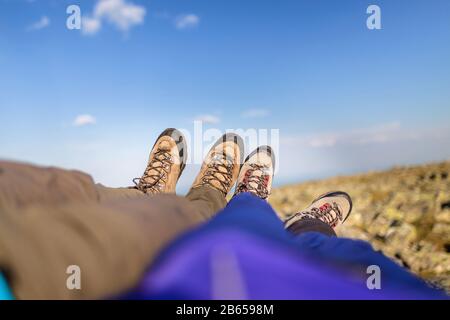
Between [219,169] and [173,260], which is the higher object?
[219,169]

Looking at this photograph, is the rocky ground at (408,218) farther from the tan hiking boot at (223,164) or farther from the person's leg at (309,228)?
the tan hiking boot at (223,164)

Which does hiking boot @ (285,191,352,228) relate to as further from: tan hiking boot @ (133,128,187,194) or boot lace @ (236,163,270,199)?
tan hiking boot @ (133,128,187,194)

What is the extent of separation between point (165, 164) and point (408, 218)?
132 inches

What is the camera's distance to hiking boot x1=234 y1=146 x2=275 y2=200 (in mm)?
3541

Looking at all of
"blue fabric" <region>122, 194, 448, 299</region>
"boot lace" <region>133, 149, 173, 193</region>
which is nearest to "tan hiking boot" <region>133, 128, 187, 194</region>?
"boot lace" <region>133, 149, 173, 193</region>

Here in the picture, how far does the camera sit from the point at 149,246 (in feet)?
4.30

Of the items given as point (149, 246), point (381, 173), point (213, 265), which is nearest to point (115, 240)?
point (149, 246)

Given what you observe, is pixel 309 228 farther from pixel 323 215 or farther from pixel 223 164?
pixel 223 164

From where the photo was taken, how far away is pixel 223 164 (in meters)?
3.94

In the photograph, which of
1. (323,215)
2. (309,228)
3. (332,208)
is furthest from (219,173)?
(309,228)

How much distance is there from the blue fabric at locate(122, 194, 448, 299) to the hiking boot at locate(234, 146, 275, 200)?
198 centimetres

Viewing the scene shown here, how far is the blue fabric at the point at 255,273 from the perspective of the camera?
3.78ft

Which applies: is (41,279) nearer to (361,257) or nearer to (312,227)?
(361,257)
